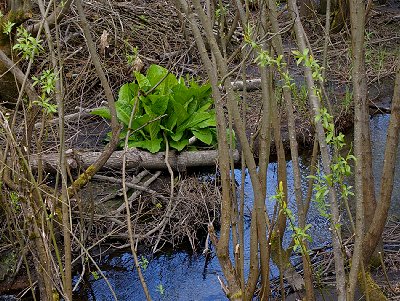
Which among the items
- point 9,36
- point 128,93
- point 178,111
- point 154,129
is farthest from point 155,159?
point 9,36

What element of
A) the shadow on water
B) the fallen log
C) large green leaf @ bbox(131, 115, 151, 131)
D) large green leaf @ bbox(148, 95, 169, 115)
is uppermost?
large green leaf @ bbox(148, 95, 169, 115)

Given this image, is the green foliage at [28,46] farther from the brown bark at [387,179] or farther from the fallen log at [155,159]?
the fallen log at [155,159]

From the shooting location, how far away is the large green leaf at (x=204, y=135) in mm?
6785

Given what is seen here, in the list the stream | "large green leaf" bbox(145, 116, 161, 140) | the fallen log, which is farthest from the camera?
"large green leaf" bbox(145, 116, 161, 140)

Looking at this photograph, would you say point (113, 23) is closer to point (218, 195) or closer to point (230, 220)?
point (218, 195)

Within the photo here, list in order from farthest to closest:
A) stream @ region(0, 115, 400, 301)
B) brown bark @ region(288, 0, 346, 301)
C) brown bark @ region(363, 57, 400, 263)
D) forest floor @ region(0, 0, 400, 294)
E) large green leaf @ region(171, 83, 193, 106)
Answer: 1. large green leaf @ region(171, 83, 193, 106)
2. forest floor @ region(0, 0, 400, 294)
3. stream @ region(0, 115, 400, 301)
4. brown bark @ region(363, 57, 400, 263)
5. brown bark @ region(288, 0, 346, 301)

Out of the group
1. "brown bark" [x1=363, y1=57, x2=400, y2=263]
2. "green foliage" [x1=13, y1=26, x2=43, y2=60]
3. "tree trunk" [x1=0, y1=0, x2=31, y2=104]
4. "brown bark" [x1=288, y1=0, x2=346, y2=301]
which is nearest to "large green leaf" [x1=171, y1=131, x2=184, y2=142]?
"tree trunk" [x1=0, y1=0, x2=31, y2=104]

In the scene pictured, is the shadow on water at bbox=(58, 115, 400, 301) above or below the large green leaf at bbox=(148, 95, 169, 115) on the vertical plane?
below

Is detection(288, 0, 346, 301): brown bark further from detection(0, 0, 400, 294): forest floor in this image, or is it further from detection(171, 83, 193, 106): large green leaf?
detection(171, 83, 193, 106): large green leaf

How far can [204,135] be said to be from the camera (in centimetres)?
684

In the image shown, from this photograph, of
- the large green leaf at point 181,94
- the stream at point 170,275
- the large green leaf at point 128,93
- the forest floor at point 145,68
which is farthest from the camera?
the large green leaf at point 128,93

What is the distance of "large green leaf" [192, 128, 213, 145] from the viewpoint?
6785mm

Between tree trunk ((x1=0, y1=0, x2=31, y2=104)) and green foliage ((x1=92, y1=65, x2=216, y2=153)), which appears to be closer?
green foliage ((x1=92, y1=65, x2=216, y2=153))

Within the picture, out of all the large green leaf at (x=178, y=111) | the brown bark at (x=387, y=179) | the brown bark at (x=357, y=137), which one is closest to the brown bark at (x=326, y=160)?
the brown bark at (x=357, y=137)
